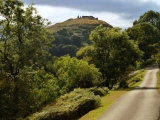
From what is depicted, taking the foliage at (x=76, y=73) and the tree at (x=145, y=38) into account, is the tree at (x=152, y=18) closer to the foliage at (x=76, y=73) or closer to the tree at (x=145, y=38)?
the tree at (x=145, y=38)

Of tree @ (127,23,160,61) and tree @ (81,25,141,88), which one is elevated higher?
tree @ (127,23,160,61)

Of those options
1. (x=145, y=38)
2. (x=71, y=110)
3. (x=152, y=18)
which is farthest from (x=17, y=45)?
(x=152, y=18)

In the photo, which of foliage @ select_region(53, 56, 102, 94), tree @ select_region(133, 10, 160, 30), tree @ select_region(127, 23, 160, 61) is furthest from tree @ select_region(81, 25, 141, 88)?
tree @ select_region(133, 10, 160, 30)

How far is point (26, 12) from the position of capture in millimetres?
29375

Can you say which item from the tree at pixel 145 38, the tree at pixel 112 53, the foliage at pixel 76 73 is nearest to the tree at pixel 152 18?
the tree at pixel 145 38

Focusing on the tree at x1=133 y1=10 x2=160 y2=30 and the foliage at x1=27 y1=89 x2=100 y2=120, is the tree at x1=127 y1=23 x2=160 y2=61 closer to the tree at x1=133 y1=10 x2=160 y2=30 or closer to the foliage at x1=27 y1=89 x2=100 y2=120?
the tree at x1=133 y1=10 x2=160 y2=30

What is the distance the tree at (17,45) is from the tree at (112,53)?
22840 mm

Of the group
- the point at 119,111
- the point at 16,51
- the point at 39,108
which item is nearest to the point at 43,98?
the point at 39,108

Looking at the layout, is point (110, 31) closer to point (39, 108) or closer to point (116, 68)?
point (116, 68)

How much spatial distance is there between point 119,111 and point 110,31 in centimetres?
3264

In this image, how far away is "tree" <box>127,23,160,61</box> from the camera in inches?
3948

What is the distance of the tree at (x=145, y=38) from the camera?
100 metres

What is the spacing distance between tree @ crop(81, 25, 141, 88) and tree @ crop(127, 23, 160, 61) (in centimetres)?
4869

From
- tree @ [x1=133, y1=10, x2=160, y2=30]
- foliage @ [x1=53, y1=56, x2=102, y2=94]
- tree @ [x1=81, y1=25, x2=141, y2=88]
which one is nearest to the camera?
foliage @ [x1=53, y1=56, x2=102, y2=94]
